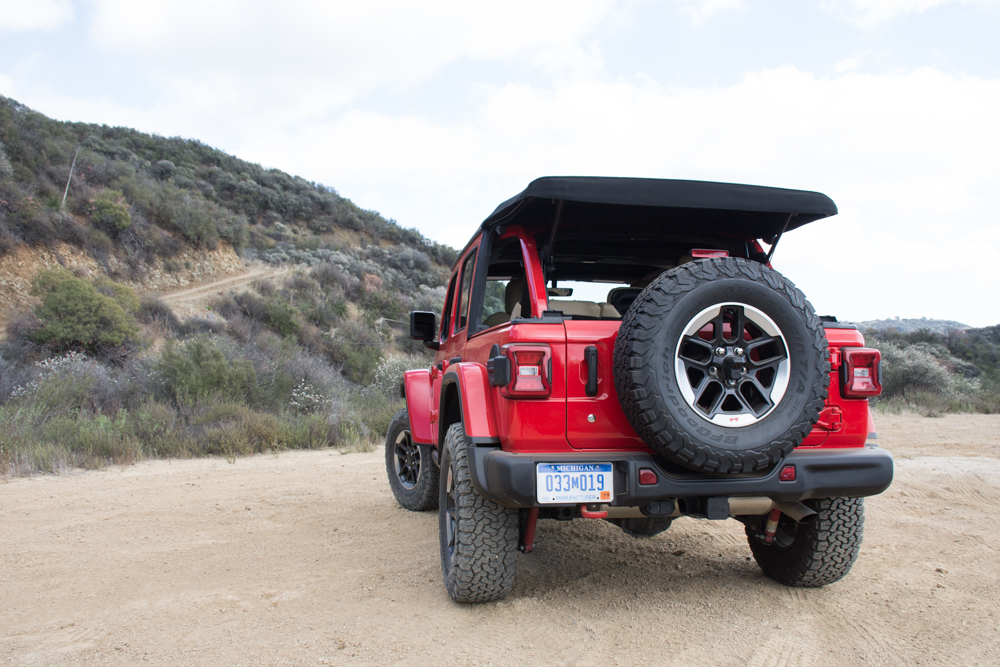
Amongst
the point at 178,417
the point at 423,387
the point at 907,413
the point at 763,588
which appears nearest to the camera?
the point at 763,588

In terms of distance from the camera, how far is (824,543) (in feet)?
10.5

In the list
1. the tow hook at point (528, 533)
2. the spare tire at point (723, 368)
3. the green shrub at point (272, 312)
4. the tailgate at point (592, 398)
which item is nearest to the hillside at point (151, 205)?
the green shrub at point (272, 312)

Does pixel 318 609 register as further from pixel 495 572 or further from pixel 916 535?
pixel 916 535

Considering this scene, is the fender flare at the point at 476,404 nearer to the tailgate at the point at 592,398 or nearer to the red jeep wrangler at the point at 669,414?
the red jeep wrangler at the point at 669,414

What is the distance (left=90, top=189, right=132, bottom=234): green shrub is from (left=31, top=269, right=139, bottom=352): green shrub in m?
6.22

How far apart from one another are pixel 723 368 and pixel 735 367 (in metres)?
0.04

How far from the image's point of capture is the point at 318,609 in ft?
10.2

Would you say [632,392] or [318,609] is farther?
[318,609]

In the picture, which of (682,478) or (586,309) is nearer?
(682,478)

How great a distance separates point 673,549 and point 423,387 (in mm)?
1991

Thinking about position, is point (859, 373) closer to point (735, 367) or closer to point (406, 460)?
point (735, 367)

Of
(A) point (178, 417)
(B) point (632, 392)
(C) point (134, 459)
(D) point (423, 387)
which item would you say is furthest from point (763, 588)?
(A) point (178, 417)

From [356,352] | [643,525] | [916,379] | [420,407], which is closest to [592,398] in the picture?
[643,525]

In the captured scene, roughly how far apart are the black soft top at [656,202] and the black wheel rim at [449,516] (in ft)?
4.57
